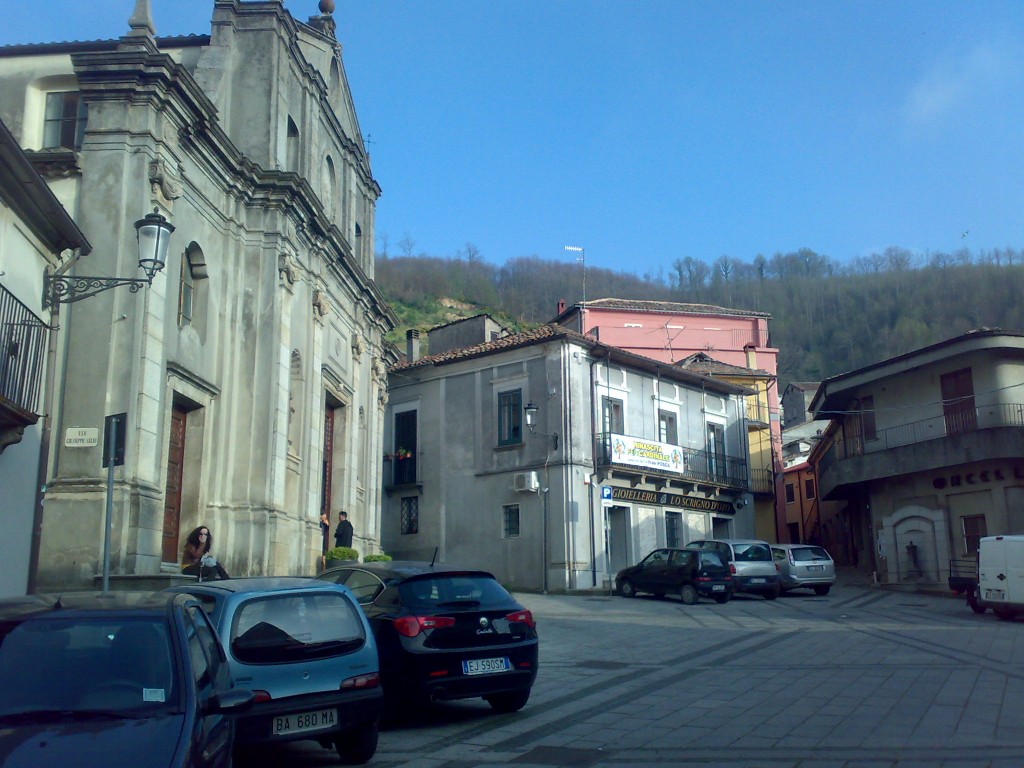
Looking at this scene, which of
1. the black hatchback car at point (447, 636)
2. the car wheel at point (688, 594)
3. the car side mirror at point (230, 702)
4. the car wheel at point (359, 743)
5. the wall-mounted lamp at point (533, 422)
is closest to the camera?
the car side mirror at point (230, 702)

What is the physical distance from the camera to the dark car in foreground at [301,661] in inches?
285

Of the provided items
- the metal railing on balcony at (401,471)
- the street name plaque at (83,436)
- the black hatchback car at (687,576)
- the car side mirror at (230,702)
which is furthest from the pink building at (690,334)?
the car side mirror at (230,702)

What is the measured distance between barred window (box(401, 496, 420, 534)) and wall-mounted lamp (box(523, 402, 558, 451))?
5881 mm

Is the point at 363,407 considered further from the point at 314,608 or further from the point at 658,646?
the point at 314,608

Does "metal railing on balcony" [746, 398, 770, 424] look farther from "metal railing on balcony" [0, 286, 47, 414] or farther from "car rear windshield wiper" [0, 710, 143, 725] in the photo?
"car rear windshield wiper" [0, 710, 143, 725]

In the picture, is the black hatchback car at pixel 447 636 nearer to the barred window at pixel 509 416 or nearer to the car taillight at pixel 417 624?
the car taillight at pixel 417 624

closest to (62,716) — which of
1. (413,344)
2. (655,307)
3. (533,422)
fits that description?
(533,422)

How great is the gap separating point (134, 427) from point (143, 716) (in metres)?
11.8

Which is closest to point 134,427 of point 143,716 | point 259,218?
point 259,218

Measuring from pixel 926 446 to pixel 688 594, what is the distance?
1043 centimetres

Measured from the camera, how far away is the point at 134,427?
15.8 meters

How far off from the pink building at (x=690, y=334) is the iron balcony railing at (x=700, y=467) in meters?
7.12

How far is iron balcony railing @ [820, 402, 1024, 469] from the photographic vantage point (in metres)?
28.5

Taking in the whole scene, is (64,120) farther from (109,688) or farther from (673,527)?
(673,527)
